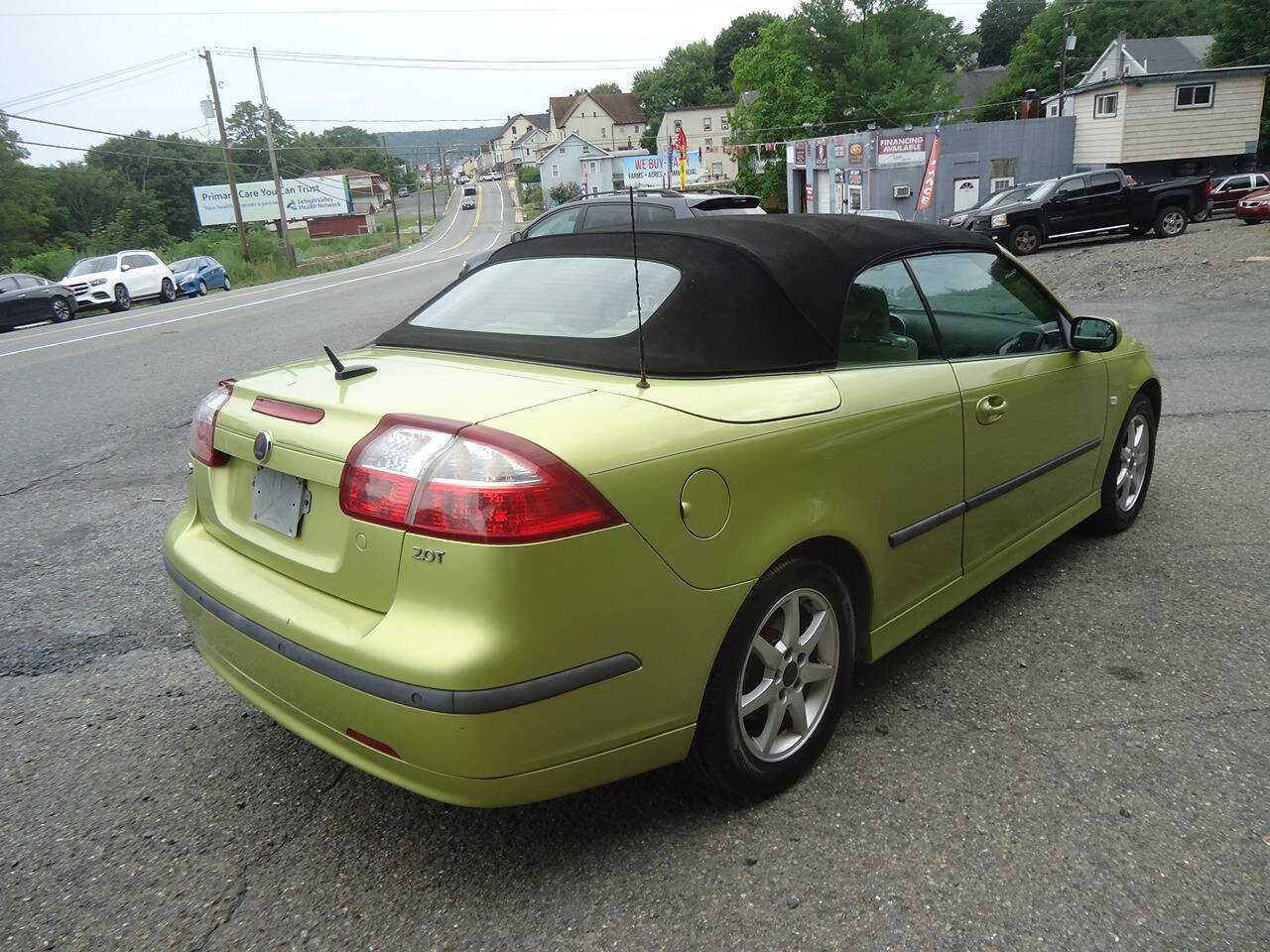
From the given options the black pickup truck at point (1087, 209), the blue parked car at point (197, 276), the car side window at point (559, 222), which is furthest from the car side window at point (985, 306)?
the blue parked car at point (197, 276)

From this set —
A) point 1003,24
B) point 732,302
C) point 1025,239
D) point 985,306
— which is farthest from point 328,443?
point 1003,24

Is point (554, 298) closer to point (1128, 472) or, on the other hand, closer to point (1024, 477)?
point (1024, 477)

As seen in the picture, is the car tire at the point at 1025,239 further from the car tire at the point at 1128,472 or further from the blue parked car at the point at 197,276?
the blue parked car at the point at 197,276

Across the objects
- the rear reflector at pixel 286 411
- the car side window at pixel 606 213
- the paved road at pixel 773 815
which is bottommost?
the paved road at pixel 773 815

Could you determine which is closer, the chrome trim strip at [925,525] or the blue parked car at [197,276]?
the chrome trim strip at [925,525]

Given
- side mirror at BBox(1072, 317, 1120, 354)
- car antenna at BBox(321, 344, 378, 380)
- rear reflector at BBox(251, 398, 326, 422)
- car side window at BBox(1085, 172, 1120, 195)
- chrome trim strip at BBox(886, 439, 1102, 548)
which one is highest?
car antenna at BBox(321, 344, 378, 380)

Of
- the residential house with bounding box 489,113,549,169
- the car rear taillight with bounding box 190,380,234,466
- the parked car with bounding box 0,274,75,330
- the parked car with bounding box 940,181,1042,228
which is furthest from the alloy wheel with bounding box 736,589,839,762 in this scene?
the residential house with bounding box 489,113,549,169

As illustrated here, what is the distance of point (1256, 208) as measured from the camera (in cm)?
2714

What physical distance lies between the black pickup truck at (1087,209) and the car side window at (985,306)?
2071 centimetres

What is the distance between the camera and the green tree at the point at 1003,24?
10594 centimetres

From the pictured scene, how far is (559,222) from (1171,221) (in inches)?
690

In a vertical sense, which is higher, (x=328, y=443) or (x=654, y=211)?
(x=654, y=211)

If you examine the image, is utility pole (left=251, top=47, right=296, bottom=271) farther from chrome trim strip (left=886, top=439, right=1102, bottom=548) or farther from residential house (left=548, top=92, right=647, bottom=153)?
residential house (left=548, top=92, right=647, bottom=153)

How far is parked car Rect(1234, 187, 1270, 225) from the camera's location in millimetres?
26922
